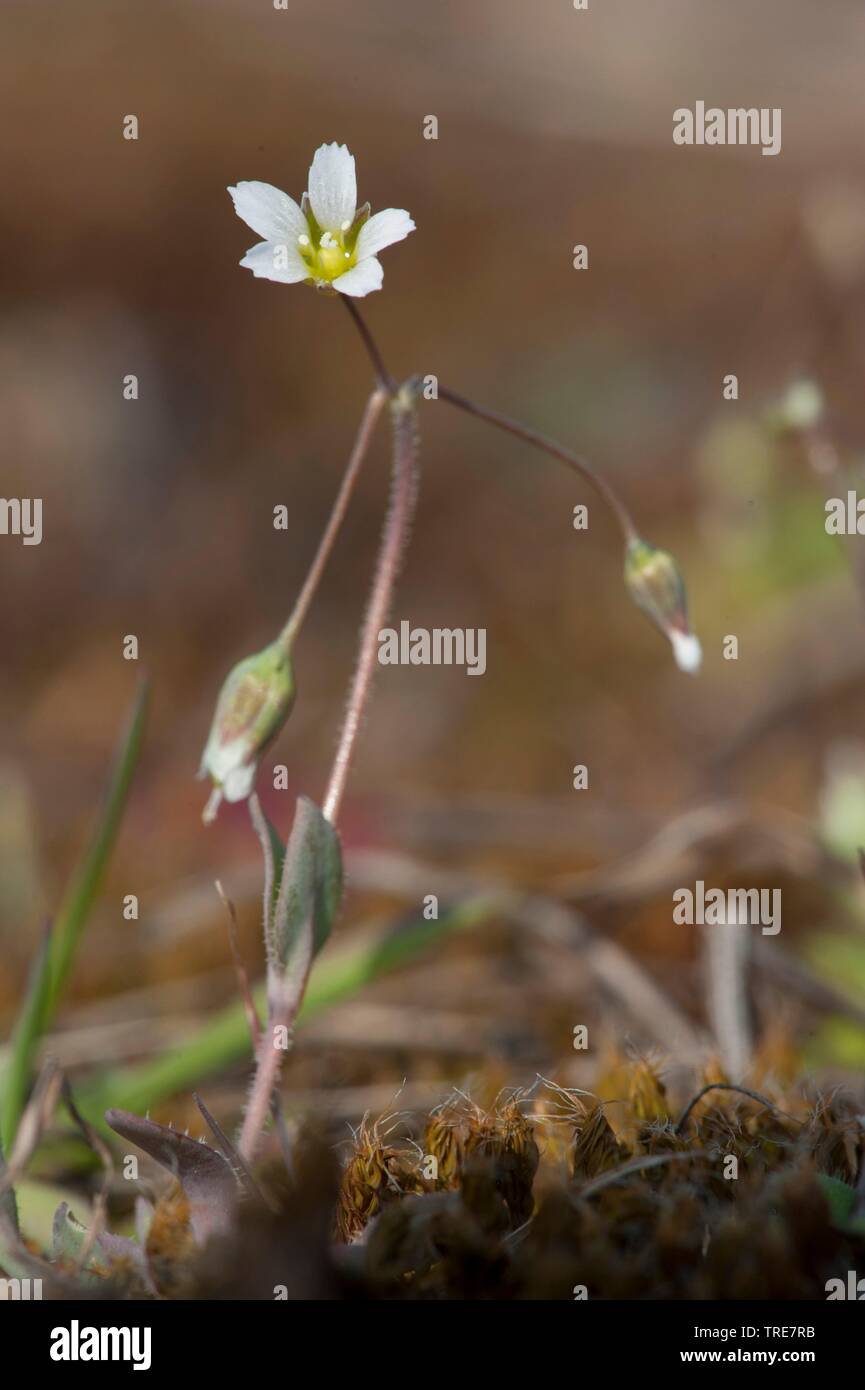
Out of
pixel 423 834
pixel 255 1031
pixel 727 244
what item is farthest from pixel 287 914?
pixel 727 244

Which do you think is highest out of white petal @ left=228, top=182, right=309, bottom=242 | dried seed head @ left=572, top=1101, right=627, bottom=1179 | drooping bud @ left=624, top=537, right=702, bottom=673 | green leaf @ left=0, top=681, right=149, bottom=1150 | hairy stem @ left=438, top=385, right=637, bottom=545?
white petal @ left=228, top=182, right=309, bottom=242

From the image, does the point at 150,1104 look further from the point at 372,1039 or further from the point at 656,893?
the point at 656,893

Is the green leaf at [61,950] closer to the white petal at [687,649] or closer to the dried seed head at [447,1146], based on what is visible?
the dried seed head at [447,1146]

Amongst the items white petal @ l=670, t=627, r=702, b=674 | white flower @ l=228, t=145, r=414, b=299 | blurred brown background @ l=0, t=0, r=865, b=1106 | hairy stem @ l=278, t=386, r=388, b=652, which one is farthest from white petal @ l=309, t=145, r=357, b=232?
blurred brown background @ l=0, t=0, r=865, b=1106

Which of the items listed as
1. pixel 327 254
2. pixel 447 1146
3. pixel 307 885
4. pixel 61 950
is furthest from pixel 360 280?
pixel 61 950

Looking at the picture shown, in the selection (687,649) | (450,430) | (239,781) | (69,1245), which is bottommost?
(69,1245)

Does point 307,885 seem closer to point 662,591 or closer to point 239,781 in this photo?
point 239,781

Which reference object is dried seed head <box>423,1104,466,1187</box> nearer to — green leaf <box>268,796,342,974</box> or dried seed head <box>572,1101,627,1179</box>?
dried seed head <box>572,1101,627,1179</box>
